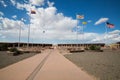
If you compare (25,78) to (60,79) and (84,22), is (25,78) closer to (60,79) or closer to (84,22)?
(60,79)

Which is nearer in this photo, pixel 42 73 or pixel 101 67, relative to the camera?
pixel 42 73

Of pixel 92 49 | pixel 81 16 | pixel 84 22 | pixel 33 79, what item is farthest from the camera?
pixel 84 22

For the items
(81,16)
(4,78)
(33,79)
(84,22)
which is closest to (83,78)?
(33,79)

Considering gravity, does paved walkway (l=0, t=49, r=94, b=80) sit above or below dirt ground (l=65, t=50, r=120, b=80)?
above

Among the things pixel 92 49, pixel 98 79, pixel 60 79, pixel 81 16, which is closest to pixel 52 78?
pixel 60 79

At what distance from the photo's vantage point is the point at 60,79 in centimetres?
773

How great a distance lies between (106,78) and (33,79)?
409 centimetres

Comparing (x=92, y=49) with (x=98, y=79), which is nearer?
Result: (x=98, y=79)

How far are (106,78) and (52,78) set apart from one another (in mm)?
3068

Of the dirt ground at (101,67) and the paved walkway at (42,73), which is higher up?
the paved walkway at (42,73)

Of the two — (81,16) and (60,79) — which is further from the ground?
(81,16)

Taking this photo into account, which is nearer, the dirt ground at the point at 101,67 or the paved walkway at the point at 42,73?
the paved walkway at the point at 42,73

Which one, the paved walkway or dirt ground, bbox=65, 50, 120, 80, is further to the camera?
dirt ground, bbox=65, 50, 120, 80

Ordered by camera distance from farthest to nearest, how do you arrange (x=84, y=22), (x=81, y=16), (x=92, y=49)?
(x=84, y=22), (x=92, y=49), (x=81, y=16)
